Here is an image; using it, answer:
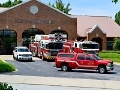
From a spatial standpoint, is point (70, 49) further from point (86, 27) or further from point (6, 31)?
point (86, 27)

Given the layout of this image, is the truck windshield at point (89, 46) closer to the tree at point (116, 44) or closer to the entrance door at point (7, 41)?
the tree at point (116, 44)

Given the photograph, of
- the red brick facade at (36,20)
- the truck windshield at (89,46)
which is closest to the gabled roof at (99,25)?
the red brick facade at (36,20)

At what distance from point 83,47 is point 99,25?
26.6 meters

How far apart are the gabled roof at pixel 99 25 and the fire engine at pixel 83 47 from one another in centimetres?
2030

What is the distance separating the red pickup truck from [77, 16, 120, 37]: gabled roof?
33.4m

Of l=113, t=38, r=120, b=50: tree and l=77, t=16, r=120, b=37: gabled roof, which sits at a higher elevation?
l=77, t=16, r=120, b=37: gabled roof

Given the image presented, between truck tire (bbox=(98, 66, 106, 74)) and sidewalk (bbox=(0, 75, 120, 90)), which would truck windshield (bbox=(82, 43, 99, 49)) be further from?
sidewalk (bbox=(0, 75, 120, 90))

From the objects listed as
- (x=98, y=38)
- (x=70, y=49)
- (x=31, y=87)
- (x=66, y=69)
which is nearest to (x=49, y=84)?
(x=31, y=87)

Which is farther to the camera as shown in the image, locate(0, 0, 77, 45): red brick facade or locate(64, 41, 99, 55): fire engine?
locate(0, 0, 77, 45): red brick facade

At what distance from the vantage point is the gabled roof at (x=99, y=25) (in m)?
62.5

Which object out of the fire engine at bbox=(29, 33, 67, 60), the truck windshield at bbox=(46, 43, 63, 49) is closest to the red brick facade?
the fire engine at bbox=(29, 33, 67, 60)

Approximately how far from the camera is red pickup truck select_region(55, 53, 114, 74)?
2598 cm

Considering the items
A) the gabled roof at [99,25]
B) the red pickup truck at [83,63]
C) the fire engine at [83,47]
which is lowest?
the red pickup truck at [83,63]

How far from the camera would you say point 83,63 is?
2647 centimetres
